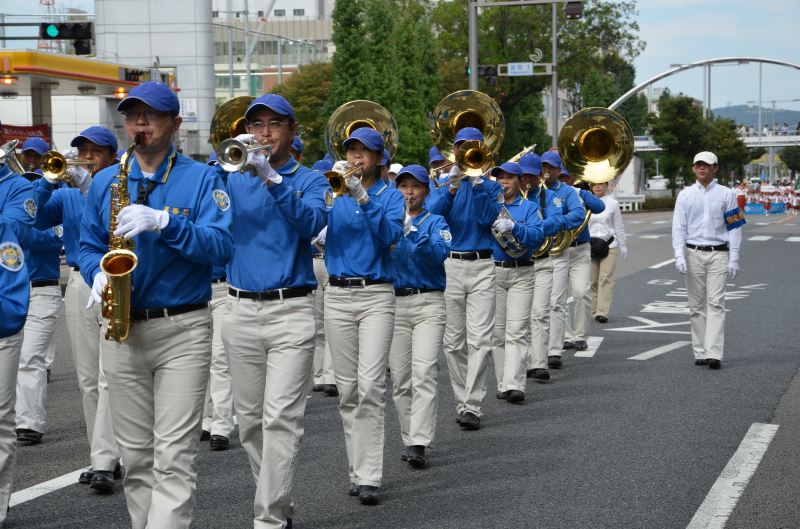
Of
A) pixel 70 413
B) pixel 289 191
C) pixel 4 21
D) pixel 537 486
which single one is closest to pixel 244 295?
pixel 289 191

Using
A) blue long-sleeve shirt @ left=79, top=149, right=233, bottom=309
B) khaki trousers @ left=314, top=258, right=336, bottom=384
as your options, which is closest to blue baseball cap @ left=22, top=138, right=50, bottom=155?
khaki trousers @ left=314, top=258, right=336, bottom=384

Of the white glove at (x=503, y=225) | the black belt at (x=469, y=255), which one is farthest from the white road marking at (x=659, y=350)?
the black belt at (x=469, y=255)

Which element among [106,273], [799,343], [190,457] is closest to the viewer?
[106,273]

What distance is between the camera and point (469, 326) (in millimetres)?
8992

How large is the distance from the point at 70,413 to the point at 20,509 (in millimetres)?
3002

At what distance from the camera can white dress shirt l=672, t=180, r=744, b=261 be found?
11.8 m

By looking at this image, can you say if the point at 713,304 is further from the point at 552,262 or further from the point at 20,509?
the point at 20,509

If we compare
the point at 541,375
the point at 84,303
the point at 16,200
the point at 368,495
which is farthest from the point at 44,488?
the point at 541,375

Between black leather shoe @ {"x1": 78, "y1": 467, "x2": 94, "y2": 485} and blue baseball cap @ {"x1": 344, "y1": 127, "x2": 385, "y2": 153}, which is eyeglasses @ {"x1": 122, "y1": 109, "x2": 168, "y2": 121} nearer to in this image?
blue baseball cap @ {"x1": 344, "y1": 127, "x2": 385, "y2": 153}

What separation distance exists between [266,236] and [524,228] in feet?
13.5

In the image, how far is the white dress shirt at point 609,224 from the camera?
15.3 metres

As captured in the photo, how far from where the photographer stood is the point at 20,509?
6492 millimetres

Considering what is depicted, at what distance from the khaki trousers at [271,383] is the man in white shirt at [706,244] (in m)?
6.65

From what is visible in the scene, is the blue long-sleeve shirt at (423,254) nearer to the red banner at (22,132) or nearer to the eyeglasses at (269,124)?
the eyeglasses at (269,124)
